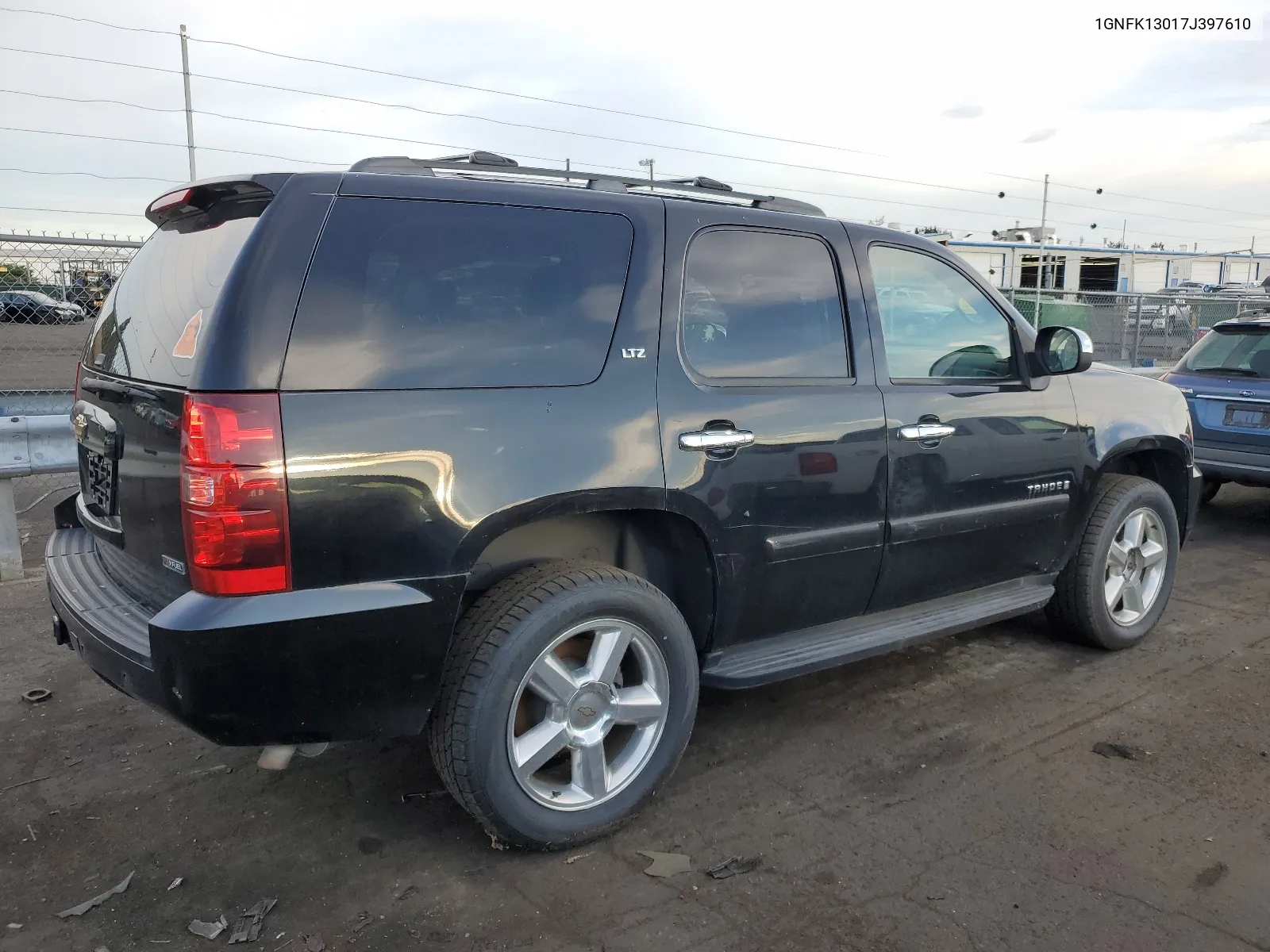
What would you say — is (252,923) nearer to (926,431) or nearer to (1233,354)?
(926,431)

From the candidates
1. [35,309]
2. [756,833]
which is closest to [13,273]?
[35,309]

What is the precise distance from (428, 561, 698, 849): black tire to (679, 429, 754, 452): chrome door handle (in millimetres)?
455

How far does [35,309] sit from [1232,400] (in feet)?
27.0

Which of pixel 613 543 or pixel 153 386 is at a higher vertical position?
pixel 153 386

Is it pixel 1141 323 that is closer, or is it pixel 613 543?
pixel 613 543

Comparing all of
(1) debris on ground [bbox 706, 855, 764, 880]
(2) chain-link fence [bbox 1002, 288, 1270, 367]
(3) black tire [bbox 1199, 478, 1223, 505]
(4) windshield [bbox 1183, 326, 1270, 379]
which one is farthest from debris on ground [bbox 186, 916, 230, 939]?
(2) chain-link fence [bbox 1002, 288, 1270, 367]

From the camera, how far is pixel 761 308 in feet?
11.2

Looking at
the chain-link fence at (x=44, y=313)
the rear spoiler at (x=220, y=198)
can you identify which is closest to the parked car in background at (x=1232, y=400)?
the rear spoiler at (x=220, y=198)

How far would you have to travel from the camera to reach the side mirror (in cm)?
409

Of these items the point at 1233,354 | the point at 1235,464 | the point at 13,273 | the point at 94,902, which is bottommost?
the point at 94,902

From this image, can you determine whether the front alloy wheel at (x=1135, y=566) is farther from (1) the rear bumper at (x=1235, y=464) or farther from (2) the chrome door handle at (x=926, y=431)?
(1) the rear bumper at (x=1235, y=464)

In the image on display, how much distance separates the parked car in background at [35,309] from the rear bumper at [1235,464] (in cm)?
766

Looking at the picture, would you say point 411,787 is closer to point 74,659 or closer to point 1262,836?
point 74,659

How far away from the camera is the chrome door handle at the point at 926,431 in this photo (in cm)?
363
